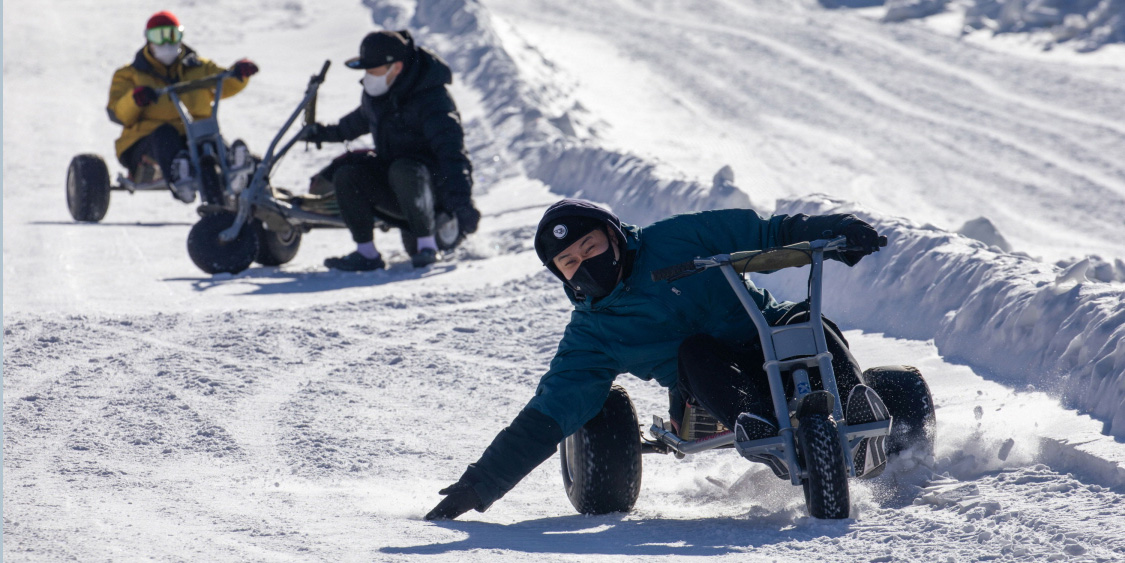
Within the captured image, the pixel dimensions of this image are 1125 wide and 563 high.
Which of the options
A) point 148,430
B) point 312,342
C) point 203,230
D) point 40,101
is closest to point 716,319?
point 148,430

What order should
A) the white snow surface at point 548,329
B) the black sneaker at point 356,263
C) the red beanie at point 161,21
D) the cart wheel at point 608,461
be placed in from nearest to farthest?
the white snow surface at point 548,329
the cart wheel at point 608,461
the black sneaker at point 356,263
the red beanie at point 161,21

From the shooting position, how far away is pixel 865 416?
3154mm

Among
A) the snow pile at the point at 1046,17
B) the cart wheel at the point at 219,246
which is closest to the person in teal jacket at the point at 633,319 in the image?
the cart wheel at the point at 219,246

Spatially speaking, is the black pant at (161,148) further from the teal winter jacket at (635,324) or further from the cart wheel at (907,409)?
the cart wheel at (907,409)

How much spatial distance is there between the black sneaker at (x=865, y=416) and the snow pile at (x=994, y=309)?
30.2 inches

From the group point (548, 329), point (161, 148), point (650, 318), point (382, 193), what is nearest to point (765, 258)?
point (650, 318)

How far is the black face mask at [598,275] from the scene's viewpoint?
11.3 ft

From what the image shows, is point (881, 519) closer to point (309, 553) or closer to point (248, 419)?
point (309, 553)

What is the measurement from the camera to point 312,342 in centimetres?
556

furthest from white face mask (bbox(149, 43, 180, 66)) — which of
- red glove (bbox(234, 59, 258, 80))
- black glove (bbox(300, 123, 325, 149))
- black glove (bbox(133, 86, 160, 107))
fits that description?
black glove (bbox(300, 123, 325, 149))

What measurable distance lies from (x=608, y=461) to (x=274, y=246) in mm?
4448

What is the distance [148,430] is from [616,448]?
5.64ft

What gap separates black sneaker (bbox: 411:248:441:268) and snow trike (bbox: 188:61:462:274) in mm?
87

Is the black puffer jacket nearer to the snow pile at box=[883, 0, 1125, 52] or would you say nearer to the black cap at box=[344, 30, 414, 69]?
the black cap at box=[344, 30, 414, 69]
